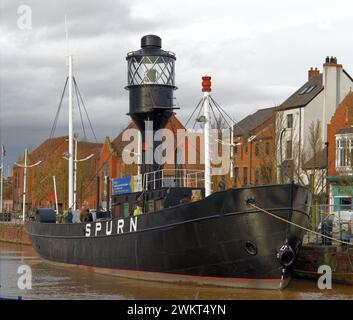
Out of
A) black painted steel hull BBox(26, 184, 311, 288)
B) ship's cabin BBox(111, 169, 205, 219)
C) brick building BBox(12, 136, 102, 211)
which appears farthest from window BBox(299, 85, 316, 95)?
black painted steel hull BBox(26, 184, 311, 288)

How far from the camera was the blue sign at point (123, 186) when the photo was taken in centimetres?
2706

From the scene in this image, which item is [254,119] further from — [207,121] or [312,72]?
[207,121]

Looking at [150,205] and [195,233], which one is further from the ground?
[150,205]

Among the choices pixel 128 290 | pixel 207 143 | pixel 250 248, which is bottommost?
pixel 128 290

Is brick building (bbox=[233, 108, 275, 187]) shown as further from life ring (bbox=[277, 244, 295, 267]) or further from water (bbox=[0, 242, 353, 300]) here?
life ring (bbox=[277, 244, 295, 267])

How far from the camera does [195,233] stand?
2097 centimetres

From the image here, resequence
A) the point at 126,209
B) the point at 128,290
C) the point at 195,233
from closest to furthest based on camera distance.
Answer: the point at 195,233 → the point at 128,290 → the point at 126,209

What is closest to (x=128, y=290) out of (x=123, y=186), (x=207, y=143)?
(x=207, y=143)

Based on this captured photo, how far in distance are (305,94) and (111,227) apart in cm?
3176

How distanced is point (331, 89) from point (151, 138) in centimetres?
2820

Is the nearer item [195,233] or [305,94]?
[195,233]

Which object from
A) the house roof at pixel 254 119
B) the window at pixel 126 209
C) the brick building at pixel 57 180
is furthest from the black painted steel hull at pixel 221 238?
the house roof at pixel 254 119

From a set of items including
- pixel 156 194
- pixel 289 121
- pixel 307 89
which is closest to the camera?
pixel 156 194
